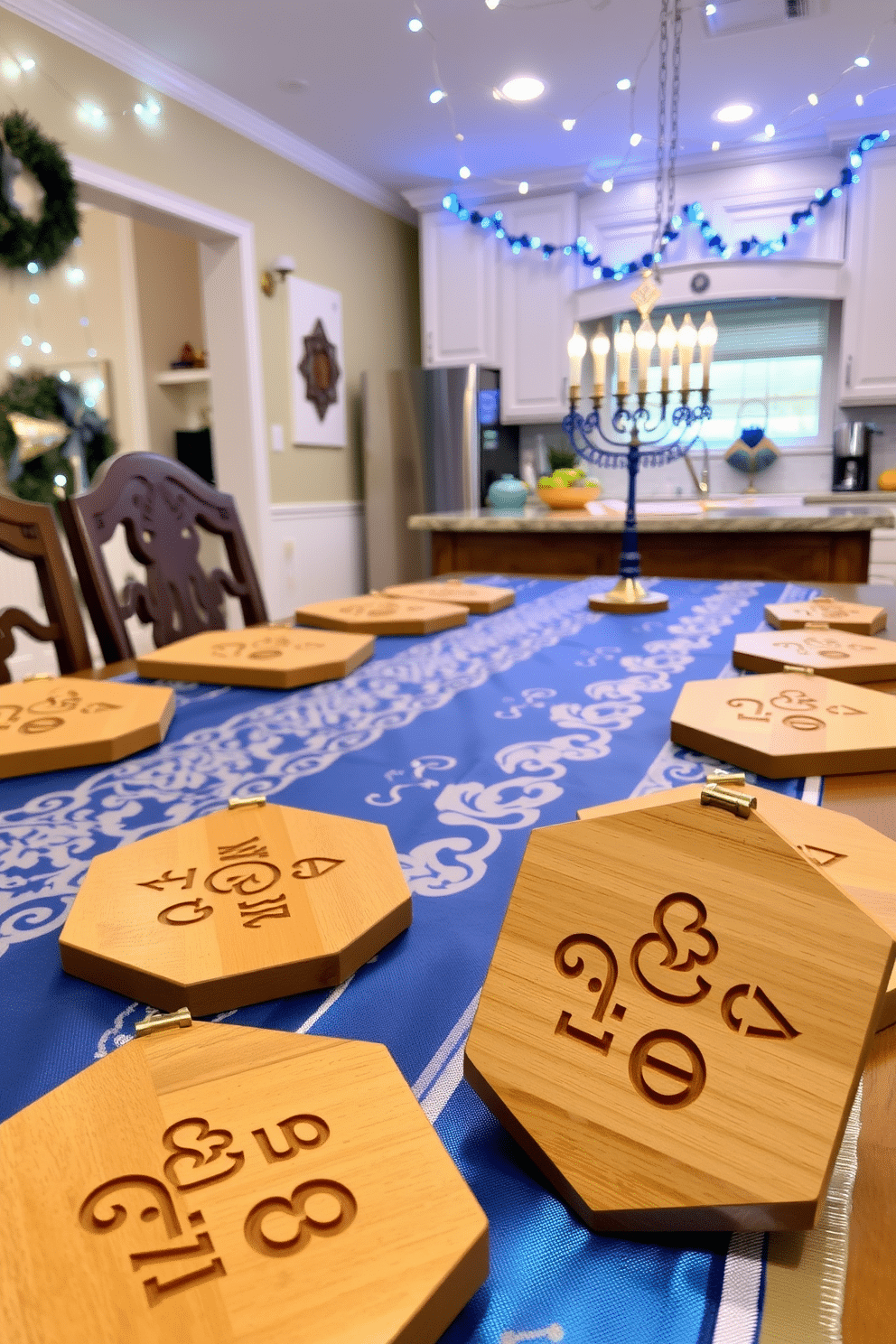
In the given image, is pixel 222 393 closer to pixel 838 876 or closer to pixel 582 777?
pixel 582 777

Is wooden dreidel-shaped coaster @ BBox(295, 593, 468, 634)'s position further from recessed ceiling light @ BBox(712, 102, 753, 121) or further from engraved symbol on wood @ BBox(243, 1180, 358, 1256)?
recessed ceiling light @ BBox(712, 102, 753, 121)

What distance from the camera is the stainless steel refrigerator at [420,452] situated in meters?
4.61

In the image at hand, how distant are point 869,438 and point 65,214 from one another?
148 inches

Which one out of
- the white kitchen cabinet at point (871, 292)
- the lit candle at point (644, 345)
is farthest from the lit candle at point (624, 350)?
the white kitchen cabinet at point (871, 292)

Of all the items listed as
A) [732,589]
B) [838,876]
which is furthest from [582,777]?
[732,589]

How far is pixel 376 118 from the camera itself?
12.7 ft

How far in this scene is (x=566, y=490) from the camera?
3.11 meters

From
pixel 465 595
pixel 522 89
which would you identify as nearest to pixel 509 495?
pixel 522 89

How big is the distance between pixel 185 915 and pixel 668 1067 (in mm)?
258

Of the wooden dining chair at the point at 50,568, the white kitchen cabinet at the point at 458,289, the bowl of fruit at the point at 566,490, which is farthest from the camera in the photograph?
the white kitchen cabinet at the point at 458,289

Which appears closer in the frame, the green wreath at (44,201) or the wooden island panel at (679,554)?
the wooden island panel at (679,554)

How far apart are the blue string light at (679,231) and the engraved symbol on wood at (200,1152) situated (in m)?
4.24

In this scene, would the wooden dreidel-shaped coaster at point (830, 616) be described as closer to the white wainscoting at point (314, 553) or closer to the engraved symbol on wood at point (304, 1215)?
the engraved symbol on wood at point (304, 1215)

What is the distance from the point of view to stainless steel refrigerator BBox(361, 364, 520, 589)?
15.1 feet
